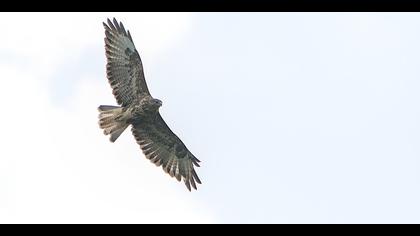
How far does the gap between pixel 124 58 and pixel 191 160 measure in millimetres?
3304

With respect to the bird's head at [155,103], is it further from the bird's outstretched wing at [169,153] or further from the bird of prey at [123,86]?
the bird's outstretched wing at [169,153]

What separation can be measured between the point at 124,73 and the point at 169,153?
2690mm

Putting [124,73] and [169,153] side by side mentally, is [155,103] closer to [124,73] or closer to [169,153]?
[124,73]

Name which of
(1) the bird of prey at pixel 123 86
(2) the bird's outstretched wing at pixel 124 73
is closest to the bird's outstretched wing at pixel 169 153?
(1) the bird of prey at pixel 123 86

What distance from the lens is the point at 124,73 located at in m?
21.2

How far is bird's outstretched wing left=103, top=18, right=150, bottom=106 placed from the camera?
21.2m

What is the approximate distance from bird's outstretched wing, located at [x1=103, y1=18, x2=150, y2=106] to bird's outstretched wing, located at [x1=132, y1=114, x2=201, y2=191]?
4.52 ft

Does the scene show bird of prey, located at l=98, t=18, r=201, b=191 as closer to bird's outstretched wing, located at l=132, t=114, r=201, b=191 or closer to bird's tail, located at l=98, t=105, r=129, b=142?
bird's tail, located at l=98, t=105, r=129, b=142

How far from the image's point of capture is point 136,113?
837 inches

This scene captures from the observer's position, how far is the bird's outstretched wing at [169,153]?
22.4 meters

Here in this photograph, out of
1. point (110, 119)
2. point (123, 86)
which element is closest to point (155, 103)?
point (123, 86)
